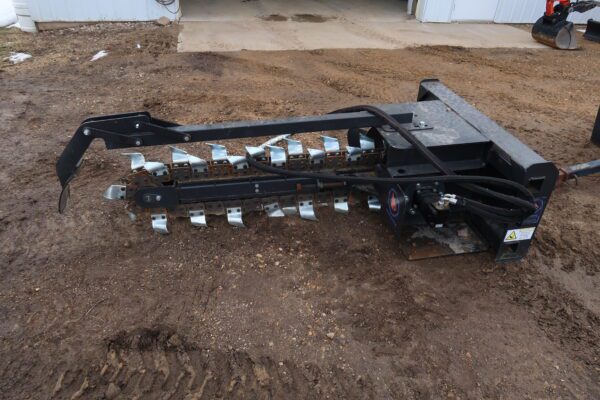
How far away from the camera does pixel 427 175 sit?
9.27 ft

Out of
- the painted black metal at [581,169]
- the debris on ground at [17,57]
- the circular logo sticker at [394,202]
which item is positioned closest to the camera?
the circular logo sticker at [394,202]

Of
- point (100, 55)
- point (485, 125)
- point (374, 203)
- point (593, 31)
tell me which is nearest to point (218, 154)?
point (374, 203)

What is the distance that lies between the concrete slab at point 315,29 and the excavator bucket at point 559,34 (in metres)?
0.25

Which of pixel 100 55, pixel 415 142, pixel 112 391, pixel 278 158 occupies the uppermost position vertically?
pixel 415 142

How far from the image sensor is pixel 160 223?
10.5 ft

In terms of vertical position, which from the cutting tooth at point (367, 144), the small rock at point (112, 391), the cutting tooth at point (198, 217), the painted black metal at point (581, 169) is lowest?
the small rock at point (112, 391)

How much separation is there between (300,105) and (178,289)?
128 inches

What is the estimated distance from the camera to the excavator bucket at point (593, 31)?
8.46 meters

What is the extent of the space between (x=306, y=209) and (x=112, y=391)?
1762mm

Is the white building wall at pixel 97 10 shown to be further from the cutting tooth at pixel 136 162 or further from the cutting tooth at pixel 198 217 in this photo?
the cutting tooth at pixel 198 217

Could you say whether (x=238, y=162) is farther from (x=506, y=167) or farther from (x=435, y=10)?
(x=435, y=10)

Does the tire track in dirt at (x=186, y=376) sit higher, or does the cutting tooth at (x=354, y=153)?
the cutting tooth at (x=354, y=153)

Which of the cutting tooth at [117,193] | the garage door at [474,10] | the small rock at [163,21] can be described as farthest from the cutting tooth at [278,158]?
the garage door at [474,10]

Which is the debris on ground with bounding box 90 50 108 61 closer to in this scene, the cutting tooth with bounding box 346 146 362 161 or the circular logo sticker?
the cutting tooth with bounding box 346 146 362 161
